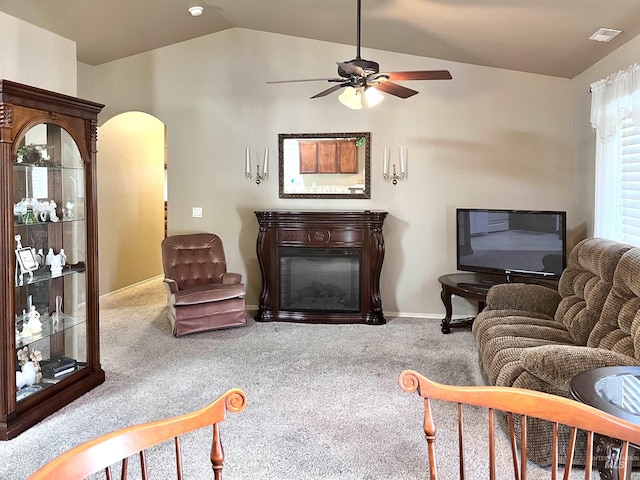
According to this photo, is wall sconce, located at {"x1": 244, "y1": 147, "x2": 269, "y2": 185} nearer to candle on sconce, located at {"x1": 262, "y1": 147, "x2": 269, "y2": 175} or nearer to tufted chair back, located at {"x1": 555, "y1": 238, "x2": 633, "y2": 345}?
candle on sconce, located at {"x1": 262, "y1": 147, "x2": 269, "y2": 175}

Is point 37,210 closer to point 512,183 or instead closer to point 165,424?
point 165,424

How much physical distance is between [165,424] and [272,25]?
17.1ft

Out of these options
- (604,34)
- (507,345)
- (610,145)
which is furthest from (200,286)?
(604,34)

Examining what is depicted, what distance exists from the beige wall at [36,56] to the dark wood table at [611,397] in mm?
4483

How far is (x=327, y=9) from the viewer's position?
479 centimetres

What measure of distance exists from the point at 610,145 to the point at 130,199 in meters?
5.82

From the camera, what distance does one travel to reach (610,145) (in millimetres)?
4355

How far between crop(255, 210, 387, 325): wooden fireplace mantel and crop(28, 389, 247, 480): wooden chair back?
444cm

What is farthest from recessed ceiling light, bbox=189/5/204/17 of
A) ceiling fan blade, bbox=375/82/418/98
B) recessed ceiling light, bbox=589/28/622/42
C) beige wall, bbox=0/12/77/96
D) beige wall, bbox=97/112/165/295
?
recessed ceiling light, bbox=589/28/622/42

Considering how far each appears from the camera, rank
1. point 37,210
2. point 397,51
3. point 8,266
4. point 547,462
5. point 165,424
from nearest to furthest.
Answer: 1. point 165,424
2. point 547,462
3. point 8,266
4. point 37,210
5. point 397,51

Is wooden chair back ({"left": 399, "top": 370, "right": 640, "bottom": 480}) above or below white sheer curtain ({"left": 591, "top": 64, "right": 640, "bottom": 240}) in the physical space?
below

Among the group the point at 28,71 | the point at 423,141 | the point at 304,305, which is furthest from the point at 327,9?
the point at 304,305

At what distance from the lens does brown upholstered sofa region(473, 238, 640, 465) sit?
104 inches

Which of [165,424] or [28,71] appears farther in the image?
[28,71]
